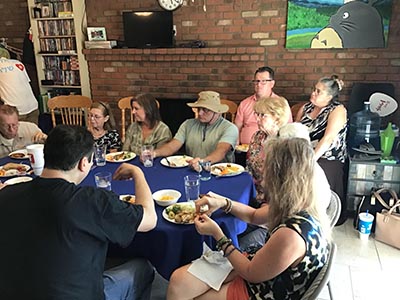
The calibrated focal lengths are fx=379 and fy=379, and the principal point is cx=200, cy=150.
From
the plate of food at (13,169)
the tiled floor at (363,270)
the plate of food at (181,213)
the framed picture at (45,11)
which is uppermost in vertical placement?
the framed picture at (45,11)

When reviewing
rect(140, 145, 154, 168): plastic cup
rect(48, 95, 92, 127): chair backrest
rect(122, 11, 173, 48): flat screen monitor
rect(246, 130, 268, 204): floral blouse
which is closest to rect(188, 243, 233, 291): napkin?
rect(246, 130, 268, 204): floral blouse

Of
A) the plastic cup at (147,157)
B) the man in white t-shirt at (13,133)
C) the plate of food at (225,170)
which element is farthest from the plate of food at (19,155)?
the plate of food at (225,170)

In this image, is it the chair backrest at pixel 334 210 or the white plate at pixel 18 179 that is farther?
the white plate at pixel 18 179

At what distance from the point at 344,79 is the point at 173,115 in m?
1.92

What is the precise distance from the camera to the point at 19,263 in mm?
1236

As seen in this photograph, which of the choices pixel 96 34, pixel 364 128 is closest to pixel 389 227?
pixel 364 128

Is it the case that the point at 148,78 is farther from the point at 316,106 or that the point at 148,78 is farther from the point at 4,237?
the point at 4,237

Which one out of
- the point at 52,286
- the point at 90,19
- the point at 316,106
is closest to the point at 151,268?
the point at 52,286

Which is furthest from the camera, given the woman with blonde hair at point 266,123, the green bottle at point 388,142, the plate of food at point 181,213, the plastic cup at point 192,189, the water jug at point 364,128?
the water jug at point 364,128

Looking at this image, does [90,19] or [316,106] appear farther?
[90,19]

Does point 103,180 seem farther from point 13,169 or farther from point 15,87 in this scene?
point 15,87

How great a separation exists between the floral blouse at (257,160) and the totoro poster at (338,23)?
1845mm

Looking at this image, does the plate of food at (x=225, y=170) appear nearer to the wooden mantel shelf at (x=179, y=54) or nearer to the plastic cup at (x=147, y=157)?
the plastic cup at (x=147, y=157)

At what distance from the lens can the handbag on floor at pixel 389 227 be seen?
2791mm
